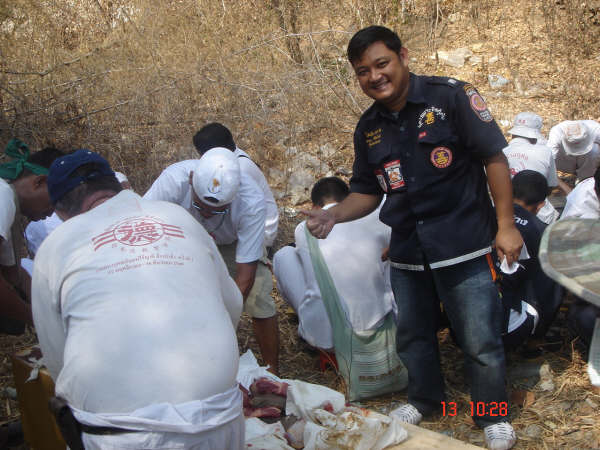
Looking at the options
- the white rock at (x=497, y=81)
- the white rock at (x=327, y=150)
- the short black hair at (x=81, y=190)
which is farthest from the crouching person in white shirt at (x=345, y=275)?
the white rock at (x=497, y=81)

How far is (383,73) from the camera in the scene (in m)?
2.50

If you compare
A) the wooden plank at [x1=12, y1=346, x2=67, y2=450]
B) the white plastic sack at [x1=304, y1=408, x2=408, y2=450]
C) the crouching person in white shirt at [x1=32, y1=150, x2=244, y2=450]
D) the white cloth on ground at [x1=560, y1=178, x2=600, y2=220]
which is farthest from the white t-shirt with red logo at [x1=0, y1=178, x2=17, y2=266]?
the white cloth on ground at [x1=560, y1=178, x2=600, y2=220]

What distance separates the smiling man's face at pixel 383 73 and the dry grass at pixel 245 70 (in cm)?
186

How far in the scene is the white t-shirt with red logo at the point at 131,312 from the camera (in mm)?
1675

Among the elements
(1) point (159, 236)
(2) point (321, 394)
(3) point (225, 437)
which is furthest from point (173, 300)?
(2) point (321, 394)

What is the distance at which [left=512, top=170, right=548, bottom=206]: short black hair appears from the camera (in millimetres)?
3734

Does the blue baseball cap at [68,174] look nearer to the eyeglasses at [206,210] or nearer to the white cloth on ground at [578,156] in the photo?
the eyeglasses at [206,210]

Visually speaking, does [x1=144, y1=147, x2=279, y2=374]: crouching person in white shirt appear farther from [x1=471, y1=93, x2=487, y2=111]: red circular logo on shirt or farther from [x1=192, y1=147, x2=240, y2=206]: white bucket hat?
[x1=471, y1=93, x2=487, y2=111]: red circular logo on shirt

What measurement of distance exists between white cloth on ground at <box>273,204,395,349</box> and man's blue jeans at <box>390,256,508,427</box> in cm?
37

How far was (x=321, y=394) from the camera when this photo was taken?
8.63ft

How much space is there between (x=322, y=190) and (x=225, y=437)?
2039 millimetres

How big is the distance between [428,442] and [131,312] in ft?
4.48

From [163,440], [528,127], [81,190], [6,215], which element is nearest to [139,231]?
[81,190]

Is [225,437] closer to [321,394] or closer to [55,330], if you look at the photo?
[55,330]
